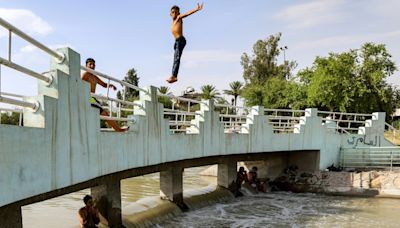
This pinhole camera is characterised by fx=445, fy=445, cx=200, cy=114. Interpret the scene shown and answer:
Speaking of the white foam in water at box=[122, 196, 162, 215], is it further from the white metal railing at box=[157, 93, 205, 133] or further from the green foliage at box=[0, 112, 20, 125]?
the green foliage at box=[0, 112, 20, 125]

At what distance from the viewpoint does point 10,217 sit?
6.59m

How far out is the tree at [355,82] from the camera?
31.8m

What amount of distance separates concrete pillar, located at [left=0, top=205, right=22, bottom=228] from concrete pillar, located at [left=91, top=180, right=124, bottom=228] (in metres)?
4.40

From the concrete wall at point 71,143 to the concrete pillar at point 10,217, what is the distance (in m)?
1.14

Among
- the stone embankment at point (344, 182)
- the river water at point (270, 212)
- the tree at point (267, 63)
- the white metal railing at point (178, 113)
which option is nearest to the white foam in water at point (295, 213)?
the river water at point (270, 212)

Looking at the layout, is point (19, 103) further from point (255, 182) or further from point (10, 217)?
point (255, 182)

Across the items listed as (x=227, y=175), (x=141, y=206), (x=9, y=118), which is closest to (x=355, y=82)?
(x=227, y=175)

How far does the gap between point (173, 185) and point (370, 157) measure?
10.4 meters

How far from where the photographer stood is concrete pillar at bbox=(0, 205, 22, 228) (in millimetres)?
6438

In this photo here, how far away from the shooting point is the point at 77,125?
21.0 ft

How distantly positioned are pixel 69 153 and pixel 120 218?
5592 mm

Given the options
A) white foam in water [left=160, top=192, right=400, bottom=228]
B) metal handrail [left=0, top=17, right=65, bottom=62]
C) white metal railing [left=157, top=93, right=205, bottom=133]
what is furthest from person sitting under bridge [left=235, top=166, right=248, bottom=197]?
metal handrail [left=0, top=17, right=65, bottom=62]

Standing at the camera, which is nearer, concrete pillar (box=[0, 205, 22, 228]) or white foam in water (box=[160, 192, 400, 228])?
concrete pillar (box=[0, 205, 22, 228])

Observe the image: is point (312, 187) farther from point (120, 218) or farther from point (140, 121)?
point (140, 121)
